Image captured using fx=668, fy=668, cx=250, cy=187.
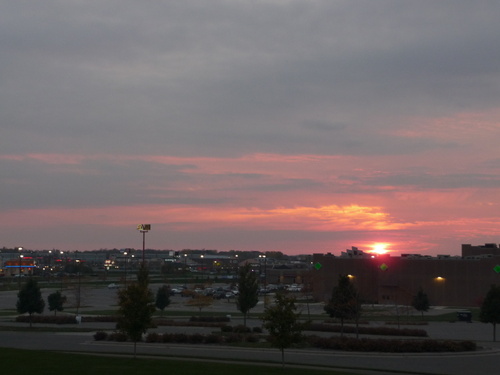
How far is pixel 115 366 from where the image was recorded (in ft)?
104

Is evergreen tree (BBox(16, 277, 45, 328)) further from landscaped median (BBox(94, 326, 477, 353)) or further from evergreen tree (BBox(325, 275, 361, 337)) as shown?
evergreen tree (BBox(325, 275, 361, 337))

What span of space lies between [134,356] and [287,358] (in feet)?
27.9

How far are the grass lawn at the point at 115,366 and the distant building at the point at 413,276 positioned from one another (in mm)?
57692

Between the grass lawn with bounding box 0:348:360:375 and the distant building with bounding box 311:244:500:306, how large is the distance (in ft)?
189

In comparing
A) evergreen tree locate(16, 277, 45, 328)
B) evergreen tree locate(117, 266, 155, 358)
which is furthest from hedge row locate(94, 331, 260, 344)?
evergreen tree locate(16, 277, 45, 328)

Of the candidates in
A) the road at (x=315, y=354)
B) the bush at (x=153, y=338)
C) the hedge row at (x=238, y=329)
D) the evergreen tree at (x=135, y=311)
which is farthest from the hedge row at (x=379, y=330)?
the evergreen tree at (x=135, y=311)

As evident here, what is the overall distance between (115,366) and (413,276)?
7064 cm

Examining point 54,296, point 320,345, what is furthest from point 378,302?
point 320,345

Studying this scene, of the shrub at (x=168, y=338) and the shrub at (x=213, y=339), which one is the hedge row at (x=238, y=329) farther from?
the shrub at (x=168, y=338)

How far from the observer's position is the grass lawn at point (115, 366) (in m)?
29.5

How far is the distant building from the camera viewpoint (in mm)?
91125

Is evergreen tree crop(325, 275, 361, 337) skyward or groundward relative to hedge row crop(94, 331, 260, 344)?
skyward

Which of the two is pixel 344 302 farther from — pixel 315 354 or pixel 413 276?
pixel 413 276

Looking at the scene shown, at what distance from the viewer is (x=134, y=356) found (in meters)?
36.8
